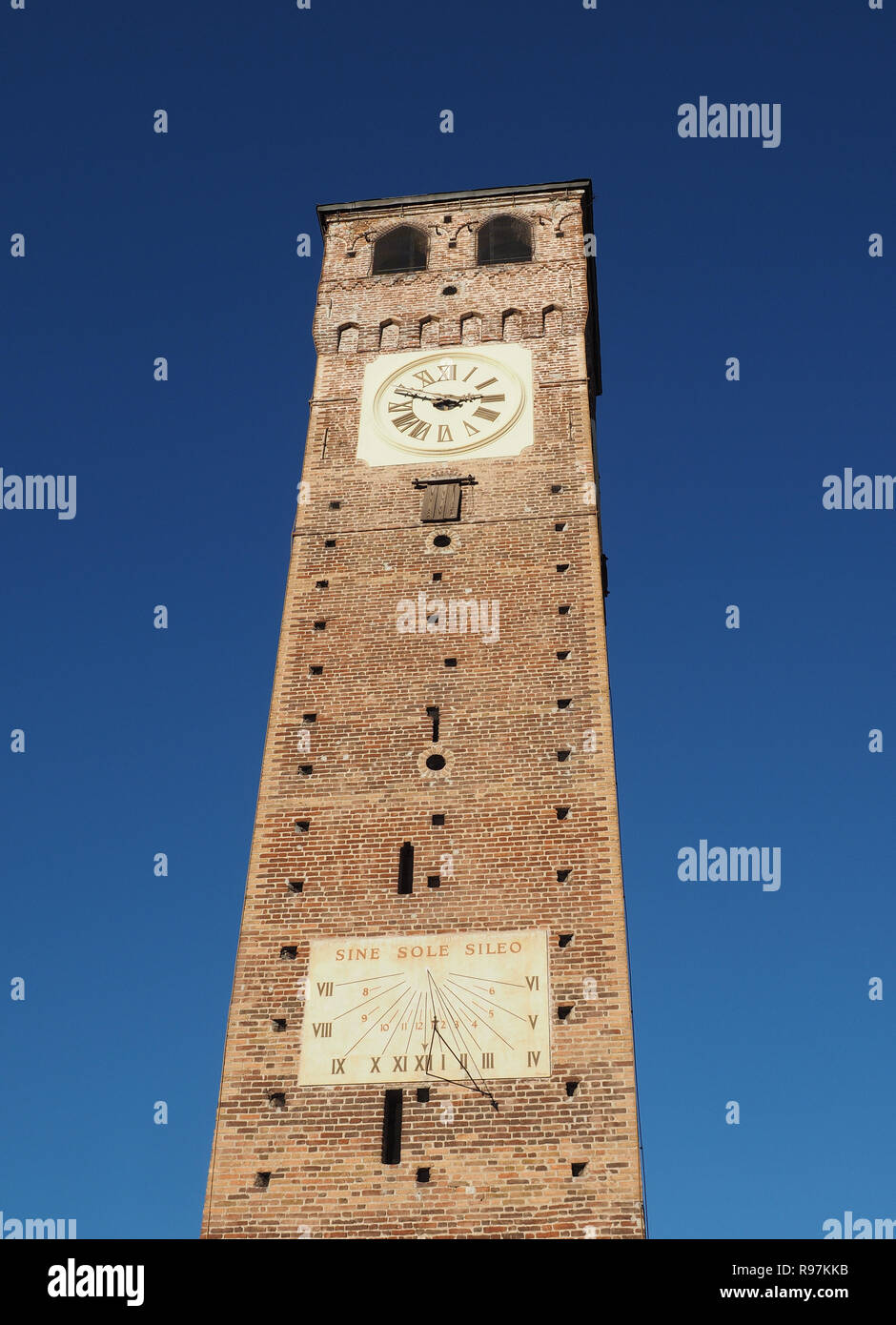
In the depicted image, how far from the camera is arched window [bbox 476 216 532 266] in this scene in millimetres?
31281

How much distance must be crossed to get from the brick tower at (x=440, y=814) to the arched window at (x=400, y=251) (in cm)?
46

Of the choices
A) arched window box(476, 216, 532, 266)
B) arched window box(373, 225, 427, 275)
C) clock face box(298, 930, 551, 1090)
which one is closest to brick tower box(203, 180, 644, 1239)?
clock face box(298, 930, 551, 1090)

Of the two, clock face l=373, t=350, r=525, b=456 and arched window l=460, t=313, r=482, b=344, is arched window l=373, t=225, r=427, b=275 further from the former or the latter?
clock face l=373, t=350, r=525, b=456

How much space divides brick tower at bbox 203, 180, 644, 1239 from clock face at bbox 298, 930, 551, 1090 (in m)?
0.03

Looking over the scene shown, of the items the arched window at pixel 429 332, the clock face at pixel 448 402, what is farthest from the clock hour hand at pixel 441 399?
the arched window at pixel 429 332

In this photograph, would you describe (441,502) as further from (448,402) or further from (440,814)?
(440,814)

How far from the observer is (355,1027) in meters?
Answer: 20.6

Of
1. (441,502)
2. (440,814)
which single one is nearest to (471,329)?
(441,502)

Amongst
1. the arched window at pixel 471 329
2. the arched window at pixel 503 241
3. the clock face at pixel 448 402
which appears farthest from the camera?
the arched window at pixel 503 241

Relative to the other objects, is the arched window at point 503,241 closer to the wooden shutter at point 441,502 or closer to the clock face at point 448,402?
the clock face at point 448,402

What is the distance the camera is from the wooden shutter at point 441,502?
2650 centimetres
